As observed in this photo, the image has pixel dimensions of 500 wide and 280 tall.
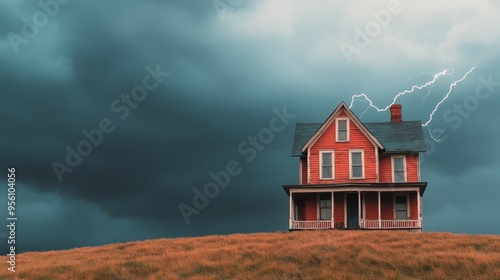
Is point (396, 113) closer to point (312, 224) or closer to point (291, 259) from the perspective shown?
point (312, 224)

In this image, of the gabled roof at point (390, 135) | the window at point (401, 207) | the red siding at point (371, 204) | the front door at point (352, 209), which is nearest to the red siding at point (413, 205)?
the window at point (401, 207)

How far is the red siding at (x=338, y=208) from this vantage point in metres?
41.2

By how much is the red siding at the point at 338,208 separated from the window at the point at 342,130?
372cm

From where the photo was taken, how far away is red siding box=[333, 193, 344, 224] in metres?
41.2

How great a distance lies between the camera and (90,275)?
24625 mm

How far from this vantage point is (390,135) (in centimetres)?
4412

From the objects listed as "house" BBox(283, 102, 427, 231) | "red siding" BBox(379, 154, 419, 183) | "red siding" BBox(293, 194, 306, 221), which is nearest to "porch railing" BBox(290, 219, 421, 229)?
"house" BBox(283, 102, 427, 231)

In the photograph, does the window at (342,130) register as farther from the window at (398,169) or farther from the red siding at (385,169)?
the window at (398,169)

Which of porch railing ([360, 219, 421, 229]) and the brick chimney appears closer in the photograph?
porch railing ([360, 219, 421, 229])

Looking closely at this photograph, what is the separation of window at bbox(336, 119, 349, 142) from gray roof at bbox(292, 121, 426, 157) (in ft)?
9.18

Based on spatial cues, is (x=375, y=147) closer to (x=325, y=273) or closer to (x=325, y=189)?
(x=325, y=189)

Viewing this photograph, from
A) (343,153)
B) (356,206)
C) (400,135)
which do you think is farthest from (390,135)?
(356,206)

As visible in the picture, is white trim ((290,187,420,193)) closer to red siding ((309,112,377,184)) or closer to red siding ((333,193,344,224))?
red siding ((309,112,377,184))

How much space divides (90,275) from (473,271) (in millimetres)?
14400
